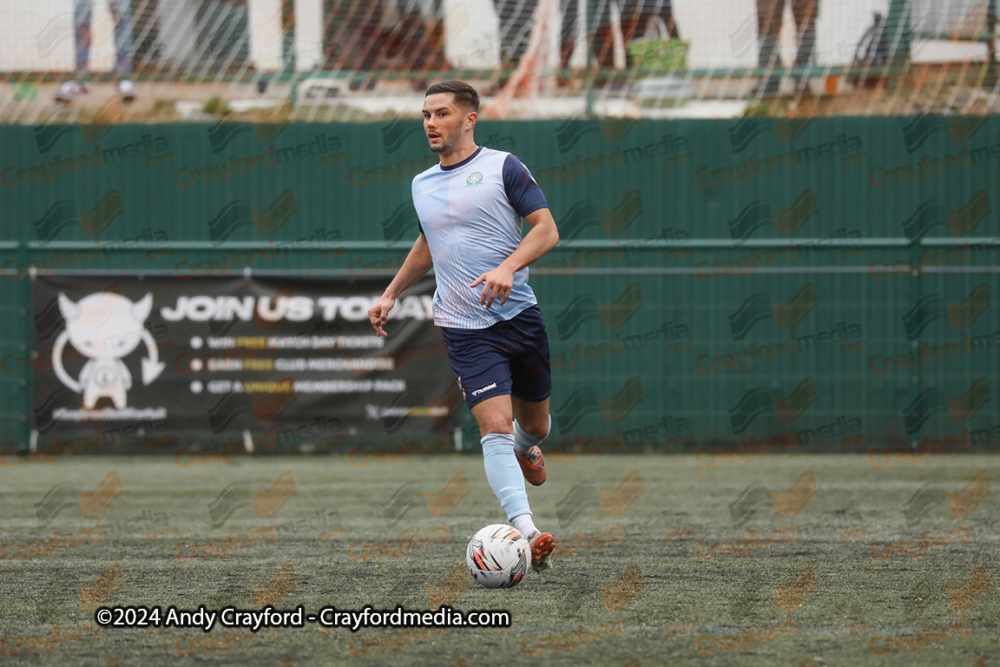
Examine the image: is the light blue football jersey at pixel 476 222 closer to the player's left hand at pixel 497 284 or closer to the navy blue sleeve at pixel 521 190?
the navy blue sleeve at pixel 521 190

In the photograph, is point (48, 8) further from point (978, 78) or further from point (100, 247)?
point (978, 78)

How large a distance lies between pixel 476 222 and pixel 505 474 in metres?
1.13

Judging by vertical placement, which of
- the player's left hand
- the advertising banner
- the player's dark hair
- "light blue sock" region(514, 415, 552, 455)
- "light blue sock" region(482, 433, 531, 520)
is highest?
the player's dark hair

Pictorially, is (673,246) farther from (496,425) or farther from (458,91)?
(496,425)

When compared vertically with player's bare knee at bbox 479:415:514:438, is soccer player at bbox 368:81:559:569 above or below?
above

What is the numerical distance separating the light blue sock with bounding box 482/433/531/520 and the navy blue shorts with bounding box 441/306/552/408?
20 centimetres

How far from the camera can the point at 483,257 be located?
5547 millimetres

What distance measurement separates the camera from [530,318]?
18.6 feet

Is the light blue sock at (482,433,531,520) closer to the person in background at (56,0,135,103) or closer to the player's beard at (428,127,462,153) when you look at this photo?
the player's beard at (428,127,462,153)

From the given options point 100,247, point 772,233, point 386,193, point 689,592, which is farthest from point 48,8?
point 689,592

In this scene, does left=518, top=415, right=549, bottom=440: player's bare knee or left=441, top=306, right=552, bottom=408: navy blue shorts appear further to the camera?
left=518, top=415, right=549, bottom=440: player's bare knee

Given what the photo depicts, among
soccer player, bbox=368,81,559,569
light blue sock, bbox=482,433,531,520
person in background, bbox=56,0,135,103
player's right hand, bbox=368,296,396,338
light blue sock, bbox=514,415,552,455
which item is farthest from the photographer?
person in background, bbox=56,0,135,103

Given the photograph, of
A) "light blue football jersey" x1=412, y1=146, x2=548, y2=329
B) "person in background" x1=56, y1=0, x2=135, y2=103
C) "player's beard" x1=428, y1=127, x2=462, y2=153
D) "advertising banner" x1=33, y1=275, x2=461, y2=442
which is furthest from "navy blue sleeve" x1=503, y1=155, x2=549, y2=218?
"person in background" x1=56, y1=0, x2=135, y2=103

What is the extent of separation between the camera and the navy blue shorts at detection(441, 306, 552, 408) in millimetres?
5449
